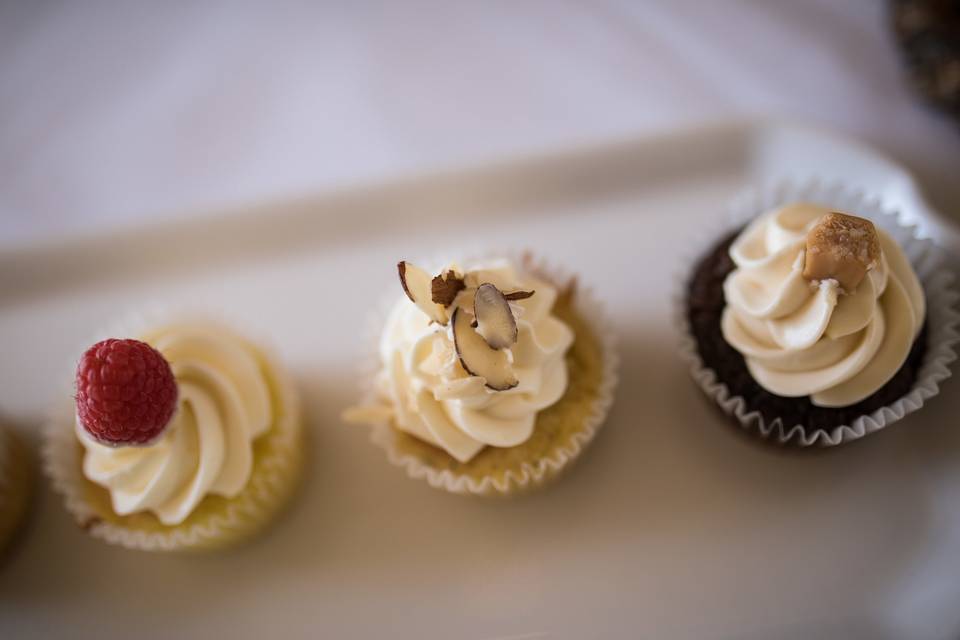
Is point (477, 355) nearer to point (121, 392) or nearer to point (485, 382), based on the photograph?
point (485, 382)

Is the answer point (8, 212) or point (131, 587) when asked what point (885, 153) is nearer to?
point (131, 587)

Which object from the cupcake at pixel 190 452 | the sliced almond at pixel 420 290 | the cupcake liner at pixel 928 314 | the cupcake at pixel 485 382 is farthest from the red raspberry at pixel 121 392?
the cupcake liner at pixel 928 314

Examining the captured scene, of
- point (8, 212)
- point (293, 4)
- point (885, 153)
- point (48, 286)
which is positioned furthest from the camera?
point (293, 4)

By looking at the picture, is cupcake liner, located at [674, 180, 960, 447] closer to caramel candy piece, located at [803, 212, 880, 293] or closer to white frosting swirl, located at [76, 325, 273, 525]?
caramel candy piece, located at [803, 212, 880, 293]

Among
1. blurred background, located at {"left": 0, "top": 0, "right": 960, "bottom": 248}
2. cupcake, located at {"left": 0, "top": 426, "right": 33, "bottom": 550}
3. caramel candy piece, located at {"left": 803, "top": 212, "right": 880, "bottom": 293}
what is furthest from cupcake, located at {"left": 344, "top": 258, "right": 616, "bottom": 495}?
cupcake, located at {"left": 0, "top": 426, "right": 33, "bottom": 550}

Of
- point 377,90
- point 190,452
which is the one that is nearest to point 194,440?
point 190,452

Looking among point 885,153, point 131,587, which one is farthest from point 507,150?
point 131,587

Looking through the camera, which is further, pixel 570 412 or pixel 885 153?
pixel 885 153
